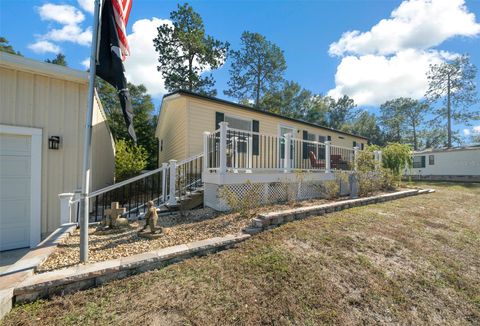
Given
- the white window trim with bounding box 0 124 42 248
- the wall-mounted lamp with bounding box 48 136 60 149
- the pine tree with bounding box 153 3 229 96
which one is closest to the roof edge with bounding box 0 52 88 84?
the white window trim with bounding box 0 124 42 248

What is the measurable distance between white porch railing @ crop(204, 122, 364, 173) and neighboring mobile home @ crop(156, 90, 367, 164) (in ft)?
3.26

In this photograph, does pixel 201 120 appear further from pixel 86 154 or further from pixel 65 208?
pixel 86 154

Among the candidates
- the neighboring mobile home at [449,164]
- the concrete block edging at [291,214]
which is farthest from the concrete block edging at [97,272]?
the neighboring mobile home at [449,164]

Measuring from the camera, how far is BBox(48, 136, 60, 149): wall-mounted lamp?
4.67 m

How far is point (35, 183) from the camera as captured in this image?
4477 mm

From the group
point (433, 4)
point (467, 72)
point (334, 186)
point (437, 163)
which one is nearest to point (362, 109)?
point (467, 72)

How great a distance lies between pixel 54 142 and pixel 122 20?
3191 millimetres

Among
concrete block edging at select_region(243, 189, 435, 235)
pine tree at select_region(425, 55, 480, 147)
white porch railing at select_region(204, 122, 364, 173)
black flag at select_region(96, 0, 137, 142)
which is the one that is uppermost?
pine tree at select_region(425, 55, 480, 147)

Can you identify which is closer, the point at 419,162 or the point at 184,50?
the point at 184,50

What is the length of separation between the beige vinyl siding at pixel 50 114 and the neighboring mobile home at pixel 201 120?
3342mm

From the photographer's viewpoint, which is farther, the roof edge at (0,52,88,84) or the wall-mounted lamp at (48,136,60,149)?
the wall-mounted lamp at (48,136,60,149)

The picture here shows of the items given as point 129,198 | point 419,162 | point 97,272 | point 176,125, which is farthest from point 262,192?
point 419,162

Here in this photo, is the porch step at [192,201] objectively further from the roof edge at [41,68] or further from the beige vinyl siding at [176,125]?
the roof edge at [41,68]

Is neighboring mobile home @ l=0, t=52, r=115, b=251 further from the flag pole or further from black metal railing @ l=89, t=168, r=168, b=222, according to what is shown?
the flag pole
